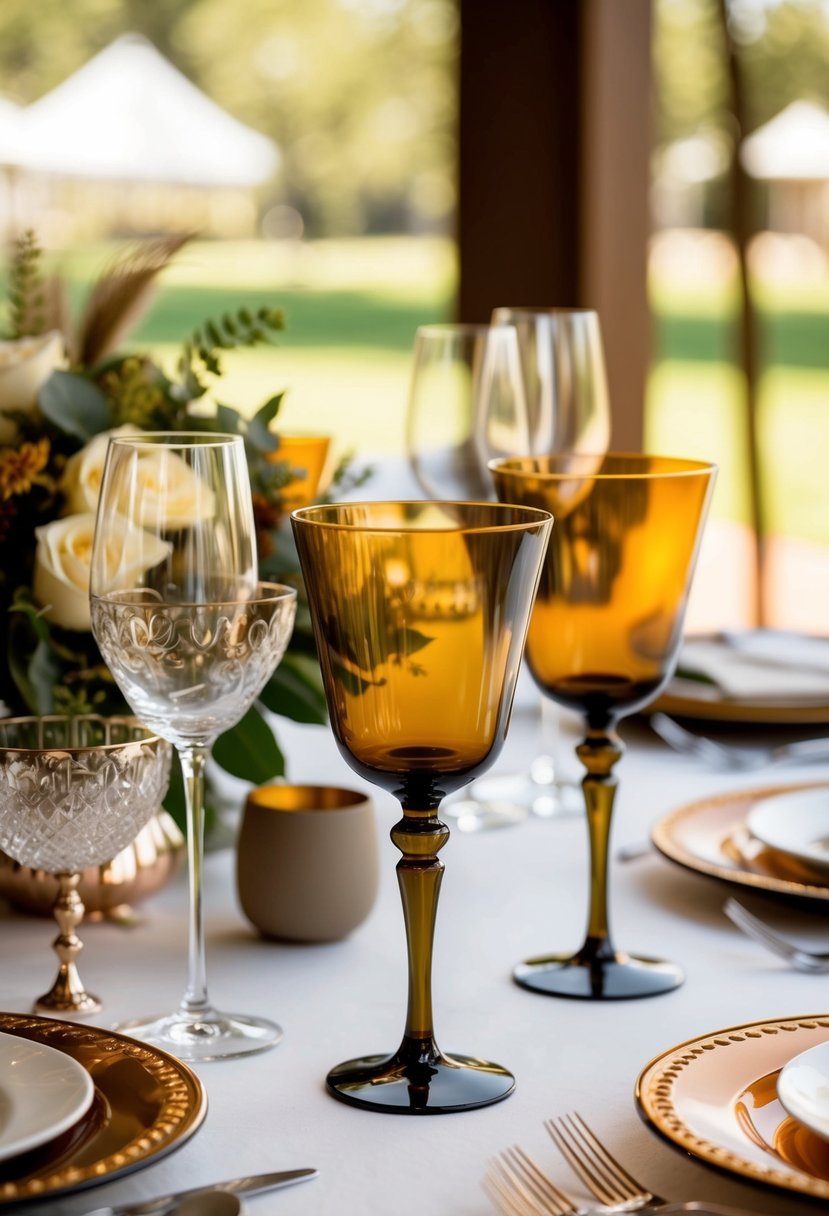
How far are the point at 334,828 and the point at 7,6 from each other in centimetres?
1639

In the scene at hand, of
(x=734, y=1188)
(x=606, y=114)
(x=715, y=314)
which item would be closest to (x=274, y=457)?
(x=734, y=1188)

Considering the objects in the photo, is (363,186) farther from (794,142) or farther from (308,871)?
(308,871)

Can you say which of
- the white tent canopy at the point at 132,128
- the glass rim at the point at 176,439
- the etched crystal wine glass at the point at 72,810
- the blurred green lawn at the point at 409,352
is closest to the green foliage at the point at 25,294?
the glass rim at the point at 176,439

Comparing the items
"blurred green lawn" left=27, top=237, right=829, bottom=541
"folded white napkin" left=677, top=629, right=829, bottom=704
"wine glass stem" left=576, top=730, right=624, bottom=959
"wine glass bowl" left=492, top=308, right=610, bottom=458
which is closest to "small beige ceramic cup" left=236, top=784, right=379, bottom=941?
"wine glass stem" left=576, top=730, right=624, bottom=959

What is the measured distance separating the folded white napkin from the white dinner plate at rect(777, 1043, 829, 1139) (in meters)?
0.75

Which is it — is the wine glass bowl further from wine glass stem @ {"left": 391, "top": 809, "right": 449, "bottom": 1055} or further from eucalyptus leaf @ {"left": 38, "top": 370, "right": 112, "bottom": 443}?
wine glass stem @ {"left": 391, "top": 809, "right": 449, "bottom": 1055}

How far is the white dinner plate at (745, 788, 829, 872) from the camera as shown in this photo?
0.97 m

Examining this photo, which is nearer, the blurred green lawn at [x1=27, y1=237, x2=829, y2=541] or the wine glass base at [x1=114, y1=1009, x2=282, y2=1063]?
the wine glass base at [x1=114, y1=1009, x2=282, y2=1063]

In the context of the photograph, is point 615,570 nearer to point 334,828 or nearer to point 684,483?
point 684,483

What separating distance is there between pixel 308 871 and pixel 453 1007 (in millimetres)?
123

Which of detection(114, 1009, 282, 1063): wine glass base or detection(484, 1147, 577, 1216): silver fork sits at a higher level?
detection(484, 1147, 577, 1216): silver fork

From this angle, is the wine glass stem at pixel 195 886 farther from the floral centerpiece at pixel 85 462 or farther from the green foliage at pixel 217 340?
the green foliage at pixel 217 340

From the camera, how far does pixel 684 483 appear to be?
2.64ft

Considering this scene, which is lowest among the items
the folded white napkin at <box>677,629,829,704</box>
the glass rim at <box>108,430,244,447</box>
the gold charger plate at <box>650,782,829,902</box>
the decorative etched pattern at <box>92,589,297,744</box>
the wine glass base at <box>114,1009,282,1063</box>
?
the wine glass base at <box>114,1009,282,1063</box>
